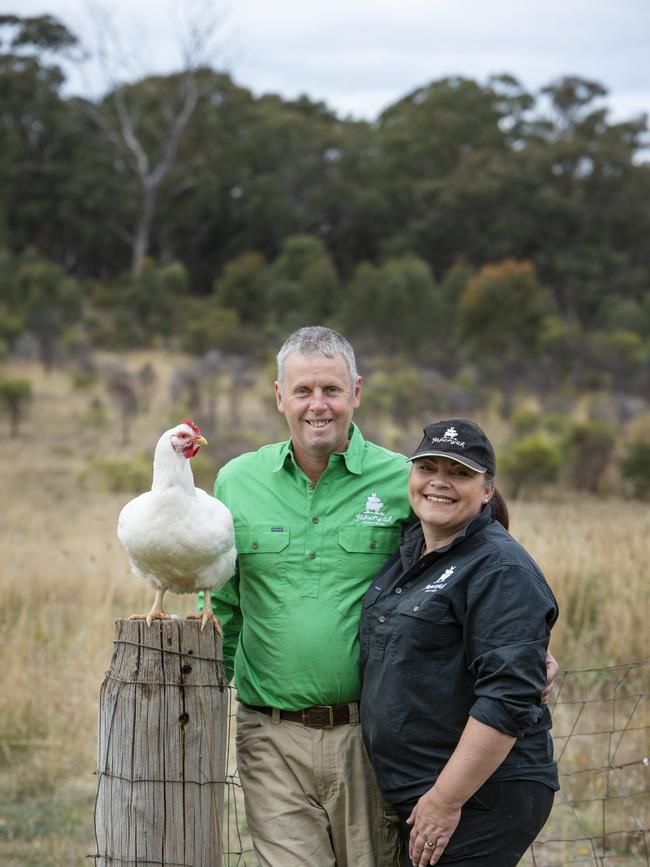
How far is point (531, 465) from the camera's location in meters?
14.5

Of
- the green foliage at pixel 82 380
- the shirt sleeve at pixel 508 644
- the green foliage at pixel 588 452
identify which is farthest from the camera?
the green foliage at pixel 82 380

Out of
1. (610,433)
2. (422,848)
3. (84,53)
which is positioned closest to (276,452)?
(422,848)

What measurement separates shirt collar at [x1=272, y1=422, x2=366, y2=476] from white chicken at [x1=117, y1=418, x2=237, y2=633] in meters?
0.27

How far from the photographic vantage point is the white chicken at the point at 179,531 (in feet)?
10.4

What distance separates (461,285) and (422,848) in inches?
1069

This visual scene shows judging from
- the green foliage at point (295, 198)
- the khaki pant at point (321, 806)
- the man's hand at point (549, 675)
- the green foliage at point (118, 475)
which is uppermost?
the green foliage at point (295, 198)

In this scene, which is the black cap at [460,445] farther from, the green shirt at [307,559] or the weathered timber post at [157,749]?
the weathered timber post at [157,749]

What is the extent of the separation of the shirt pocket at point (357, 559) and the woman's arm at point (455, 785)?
2.08 feet

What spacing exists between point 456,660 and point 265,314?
25728 millimetres

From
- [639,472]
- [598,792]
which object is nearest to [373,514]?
[598,792]

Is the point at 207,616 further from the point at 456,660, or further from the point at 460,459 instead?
the point at 460,459

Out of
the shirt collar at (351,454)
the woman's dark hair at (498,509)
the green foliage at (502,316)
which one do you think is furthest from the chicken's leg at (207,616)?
the green foliage at (502,316)

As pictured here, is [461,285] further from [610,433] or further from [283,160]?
[610,433]

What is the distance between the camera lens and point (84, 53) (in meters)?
37.8
